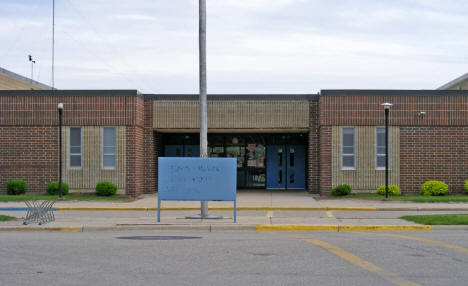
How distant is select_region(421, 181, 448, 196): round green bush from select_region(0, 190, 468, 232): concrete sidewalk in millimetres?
2890

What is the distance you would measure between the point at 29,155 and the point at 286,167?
12613mm

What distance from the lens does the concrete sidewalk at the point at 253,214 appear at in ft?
48.1

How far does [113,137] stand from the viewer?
25.8 metres

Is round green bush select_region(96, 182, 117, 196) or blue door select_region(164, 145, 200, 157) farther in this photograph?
blue door select_region(164, 145, 200, 157)

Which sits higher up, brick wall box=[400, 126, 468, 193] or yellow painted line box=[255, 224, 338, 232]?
brick wall box=[400, 126, 468, 193]

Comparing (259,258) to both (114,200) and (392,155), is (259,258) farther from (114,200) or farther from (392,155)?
(392,155)

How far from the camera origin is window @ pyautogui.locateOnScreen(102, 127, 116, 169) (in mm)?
25719

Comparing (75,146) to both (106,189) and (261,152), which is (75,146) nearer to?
(106,189)

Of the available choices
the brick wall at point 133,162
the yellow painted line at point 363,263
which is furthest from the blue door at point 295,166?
the yellow painted line at point 363,263

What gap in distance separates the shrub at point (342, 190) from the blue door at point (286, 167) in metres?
5.60

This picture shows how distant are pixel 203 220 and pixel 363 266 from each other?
7320 millimetres

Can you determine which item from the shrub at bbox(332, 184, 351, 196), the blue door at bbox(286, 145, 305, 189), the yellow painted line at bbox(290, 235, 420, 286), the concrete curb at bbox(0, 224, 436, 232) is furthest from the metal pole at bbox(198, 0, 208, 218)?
the blue door at bbox(286, 145, 305, 189)

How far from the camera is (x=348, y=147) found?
25.9m

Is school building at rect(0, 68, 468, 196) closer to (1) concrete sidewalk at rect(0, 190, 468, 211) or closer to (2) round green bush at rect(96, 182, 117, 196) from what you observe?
(2) round green bush at rect(96, 182, 117, 196)
